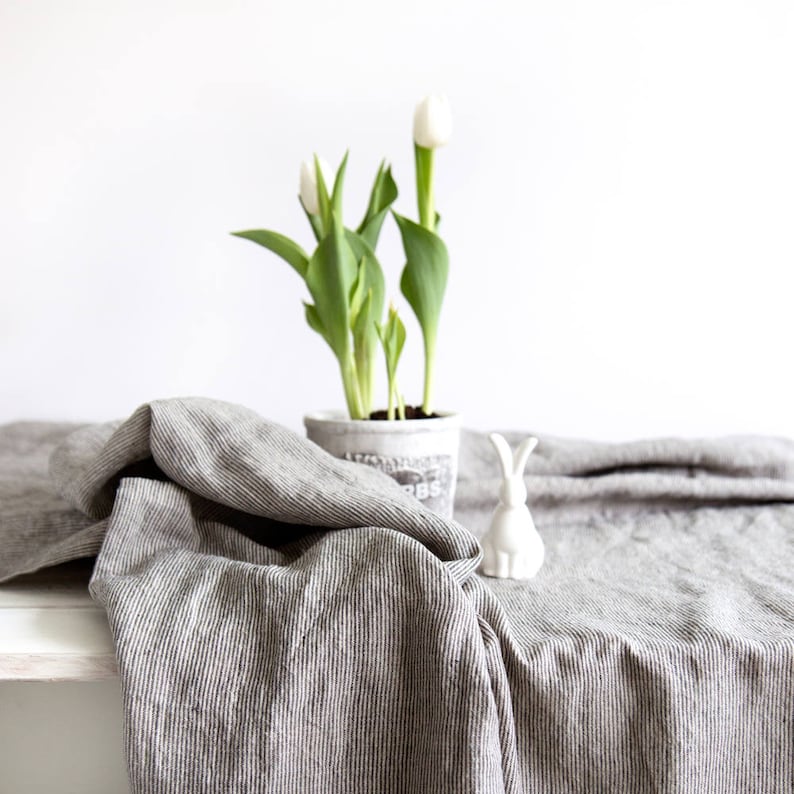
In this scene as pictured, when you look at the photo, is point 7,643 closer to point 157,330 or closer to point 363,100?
point 157,330

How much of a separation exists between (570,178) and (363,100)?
1.20ft

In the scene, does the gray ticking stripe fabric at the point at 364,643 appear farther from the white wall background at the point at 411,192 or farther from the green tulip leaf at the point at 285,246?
the white wall background at the point at 411,192

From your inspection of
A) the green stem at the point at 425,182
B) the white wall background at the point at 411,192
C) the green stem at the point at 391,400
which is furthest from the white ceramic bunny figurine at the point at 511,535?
the white wall background at the point at 411,192

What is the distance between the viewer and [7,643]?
582 mm

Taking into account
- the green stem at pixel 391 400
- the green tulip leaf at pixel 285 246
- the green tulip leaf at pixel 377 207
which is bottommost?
the green stem at pixel 391 400

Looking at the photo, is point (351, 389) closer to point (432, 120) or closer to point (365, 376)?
point (365, 376)

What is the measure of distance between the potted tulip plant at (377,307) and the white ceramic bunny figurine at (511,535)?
90 mm

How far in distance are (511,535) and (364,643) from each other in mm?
246

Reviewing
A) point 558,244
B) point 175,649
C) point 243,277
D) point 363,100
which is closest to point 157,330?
point 243,277

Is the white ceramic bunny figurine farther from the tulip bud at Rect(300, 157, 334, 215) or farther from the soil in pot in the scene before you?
the tulip bud at Rect(300, 157, 334, 215)

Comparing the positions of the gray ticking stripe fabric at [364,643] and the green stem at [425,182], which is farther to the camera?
the green stem at [425,182]

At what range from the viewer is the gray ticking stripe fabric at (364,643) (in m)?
0.53

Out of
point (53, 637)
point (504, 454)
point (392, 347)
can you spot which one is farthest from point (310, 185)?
point (53, 637)

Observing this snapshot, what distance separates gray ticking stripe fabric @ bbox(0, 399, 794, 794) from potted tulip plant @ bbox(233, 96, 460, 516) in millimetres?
103
